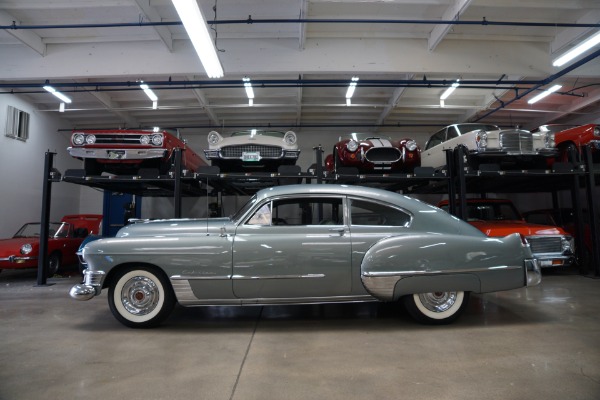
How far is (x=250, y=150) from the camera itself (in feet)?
19.6

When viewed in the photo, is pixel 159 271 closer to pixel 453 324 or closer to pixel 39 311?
pixel 39 311

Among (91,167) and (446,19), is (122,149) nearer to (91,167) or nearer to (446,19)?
(91,167)

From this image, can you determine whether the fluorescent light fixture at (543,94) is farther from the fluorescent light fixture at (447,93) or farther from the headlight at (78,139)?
the headlight at (78,139)

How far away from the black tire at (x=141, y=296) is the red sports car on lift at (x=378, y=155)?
12.8 feet

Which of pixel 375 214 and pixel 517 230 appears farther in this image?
pixel 517 230

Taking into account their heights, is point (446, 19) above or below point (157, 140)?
above

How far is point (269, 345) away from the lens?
2852 millimetres

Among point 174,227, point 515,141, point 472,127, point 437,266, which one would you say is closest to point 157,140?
point 174,227

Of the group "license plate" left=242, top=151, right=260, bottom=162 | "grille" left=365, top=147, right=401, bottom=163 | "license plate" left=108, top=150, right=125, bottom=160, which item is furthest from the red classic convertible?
"grille" left=365, top=147, right=401, bottom=163

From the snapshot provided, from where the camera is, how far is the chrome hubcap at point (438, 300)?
3.32 meters

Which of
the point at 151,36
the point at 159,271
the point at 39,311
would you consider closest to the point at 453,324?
the point at 159,271

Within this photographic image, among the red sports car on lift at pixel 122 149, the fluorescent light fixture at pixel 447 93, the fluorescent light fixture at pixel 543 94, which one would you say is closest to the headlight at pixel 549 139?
the fluorescent light fixture at pixel 447 93

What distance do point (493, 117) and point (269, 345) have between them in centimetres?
1143

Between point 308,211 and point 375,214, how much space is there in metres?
0.70
